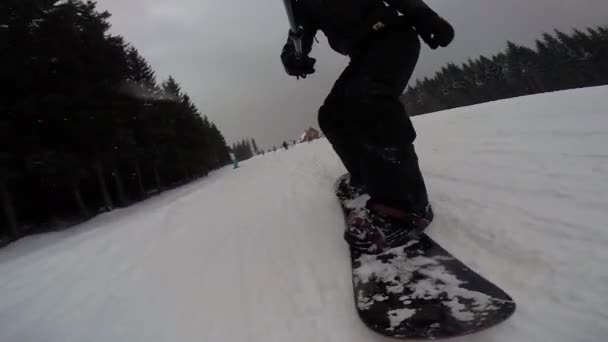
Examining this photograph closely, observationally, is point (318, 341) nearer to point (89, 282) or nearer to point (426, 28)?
point (426, 28)

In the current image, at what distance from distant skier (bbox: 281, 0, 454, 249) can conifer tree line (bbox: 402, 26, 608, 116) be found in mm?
68463

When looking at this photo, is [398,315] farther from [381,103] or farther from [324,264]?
[381,103]

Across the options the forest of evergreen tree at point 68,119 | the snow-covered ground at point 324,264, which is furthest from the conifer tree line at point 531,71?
the snow-covered ground at point 324,264

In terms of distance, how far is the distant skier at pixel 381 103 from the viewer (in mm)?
1790

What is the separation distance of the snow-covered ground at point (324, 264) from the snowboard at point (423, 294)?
65mm

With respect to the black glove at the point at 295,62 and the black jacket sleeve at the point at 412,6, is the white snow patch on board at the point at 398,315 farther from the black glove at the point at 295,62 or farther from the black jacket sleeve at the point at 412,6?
the black glove at the point at 295,62

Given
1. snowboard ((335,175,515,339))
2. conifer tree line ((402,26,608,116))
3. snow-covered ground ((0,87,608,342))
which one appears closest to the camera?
snowboard ((335,175,515,339))

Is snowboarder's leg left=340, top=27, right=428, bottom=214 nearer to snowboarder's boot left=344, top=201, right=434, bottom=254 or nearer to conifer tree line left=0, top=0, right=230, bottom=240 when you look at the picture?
snowboarder's boot left=344, top=201, right=434, bottom=254

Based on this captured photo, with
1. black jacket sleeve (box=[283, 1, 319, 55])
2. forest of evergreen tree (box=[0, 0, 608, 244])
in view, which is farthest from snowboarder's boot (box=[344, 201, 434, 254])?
forest of evergreen tree (box=[0, 0, 608, 244])

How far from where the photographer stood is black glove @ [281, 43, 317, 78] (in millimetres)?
2711

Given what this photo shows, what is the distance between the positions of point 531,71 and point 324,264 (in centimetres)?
7382

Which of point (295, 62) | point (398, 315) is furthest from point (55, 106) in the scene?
point (398, 315)

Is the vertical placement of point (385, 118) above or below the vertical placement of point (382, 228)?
above

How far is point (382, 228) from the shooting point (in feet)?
5.82
